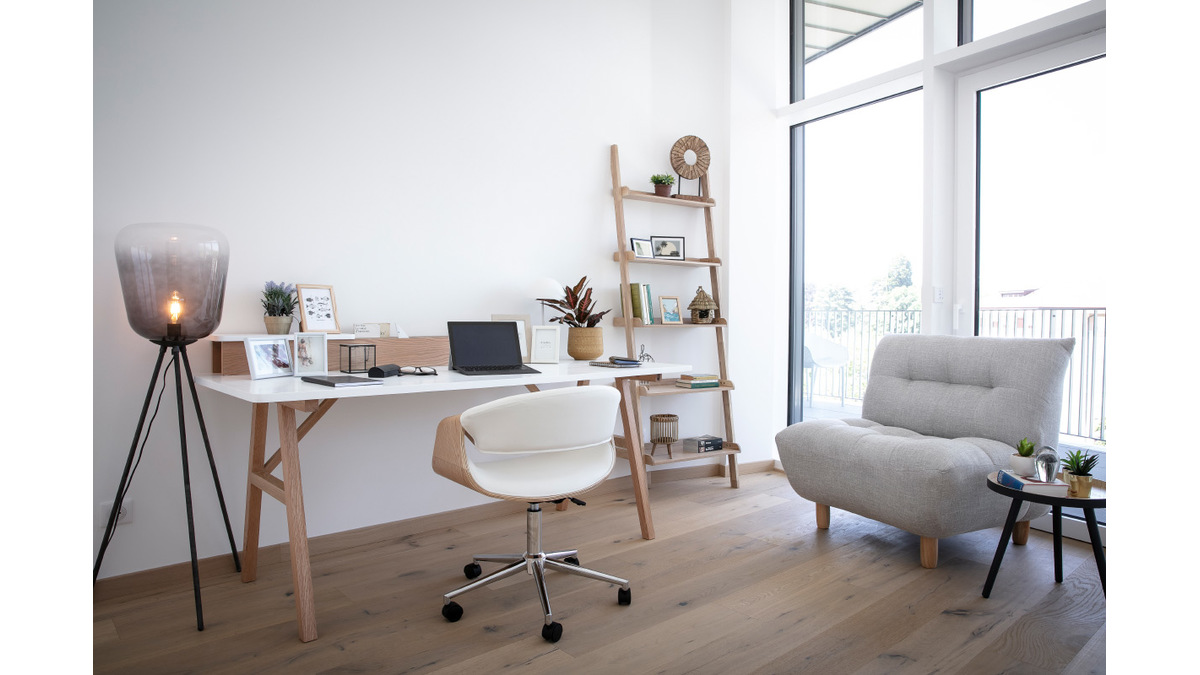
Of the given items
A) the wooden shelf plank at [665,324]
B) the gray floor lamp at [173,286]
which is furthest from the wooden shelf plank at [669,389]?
the gray floor lamp at [173,286]

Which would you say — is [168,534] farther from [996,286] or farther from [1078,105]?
[1078,105]

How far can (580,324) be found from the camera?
337 centimetres

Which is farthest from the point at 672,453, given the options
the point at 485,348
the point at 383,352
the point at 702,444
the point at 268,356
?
the point at 268,356

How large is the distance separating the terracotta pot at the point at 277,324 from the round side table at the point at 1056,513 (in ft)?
8.72

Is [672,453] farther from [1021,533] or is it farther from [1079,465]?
[1079,465]

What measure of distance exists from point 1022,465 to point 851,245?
2.06 meters

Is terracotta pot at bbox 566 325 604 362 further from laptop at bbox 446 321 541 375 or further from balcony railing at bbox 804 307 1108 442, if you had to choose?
balcony railing at bbox 804 307 1108 442

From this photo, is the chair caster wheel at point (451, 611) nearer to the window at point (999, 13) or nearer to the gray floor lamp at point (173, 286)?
the gray floor lamp at point (173, 286)

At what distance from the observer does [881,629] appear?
213 cm

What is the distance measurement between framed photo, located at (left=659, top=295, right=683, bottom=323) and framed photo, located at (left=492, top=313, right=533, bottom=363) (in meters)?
0.90

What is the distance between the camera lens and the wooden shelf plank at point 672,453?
12.1ft

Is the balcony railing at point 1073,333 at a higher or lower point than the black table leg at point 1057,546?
higher
